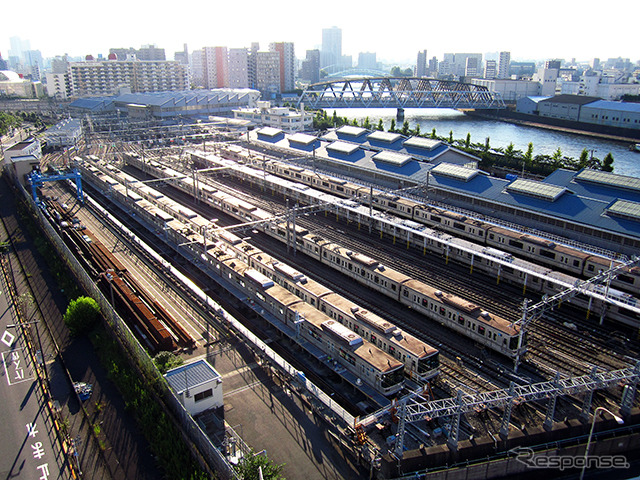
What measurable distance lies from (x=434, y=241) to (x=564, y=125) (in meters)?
78.8

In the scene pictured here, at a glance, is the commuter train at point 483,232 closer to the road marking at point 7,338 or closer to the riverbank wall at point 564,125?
the road marking at point 7,338

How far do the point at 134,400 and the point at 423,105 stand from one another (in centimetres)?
10419

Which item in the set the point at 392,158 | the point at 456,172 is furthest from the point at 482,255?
the point at 392,158

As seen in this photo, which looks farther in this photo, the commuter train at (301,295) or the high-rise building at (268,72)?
the high-rise building at (268,72)

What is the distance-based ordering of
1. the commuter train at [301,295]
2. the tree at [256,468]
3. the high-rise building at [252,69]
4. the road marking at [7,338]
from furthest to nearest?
the high-rise building at [252,69], the road marking at [7,338], the commuter train at [301,295], the tree at [256,468]

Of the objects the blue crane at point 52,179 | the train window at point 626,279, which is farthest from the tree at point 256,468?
the blue crane at point 52,179

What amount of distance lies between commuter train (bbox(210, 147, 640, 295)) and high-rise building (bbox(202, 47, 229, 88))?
398 ft

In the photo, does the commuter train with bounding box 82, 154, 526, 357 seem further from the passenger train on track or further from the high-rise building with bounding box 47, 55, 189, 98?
the high-rise building with bounding box 47, 55, 189, 98

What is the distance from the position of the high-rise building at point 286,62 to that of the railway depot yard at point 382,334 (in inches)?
4768

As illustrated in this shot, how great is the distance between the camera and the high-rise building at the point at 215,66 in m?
158

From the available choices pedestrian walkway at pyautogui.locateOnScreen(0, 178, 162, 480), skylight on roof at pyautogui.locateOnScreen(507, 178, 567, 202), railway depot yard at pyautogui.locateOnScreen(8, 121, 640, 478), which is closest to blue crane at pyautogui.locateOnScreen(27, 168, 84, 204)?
railway depot yard at pyautogui.locateOnScreen(8, 121, 640, 478)

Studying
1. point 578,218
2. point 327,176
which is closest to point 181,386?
point 578,218

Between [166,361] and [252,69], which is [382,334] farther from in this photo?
[252,69]

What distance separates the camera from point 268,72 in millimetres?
145875
